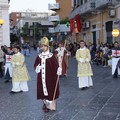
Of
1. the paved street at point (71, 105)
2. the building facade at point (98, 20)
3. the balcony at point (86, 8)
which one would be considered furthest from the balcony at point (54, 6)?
the paved street at point (71, 105)

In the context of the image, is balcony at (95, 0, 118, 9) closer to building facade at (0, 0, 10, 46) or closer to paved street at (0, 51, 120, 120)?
building facade at (0, 0, 10, 46)

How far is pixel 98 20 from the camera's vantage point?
3058cm

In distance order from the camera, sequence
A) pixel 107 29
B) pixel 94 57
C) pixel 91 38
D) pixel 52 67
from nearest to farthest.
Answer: pixel 52 67 < pixel 94 57 < pixel 107 29 < pixel 91 38

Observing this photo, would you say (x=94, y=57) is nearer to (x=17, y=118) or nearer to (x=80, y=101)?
(x=80, y=101)

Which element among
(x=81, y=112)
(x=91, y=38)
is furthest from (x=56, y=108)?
(x=91, y=38)

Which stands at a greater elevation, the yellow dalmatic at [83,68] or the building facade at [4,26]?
the building facade at [4,26]

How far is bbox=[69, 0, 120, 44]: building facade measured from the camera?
2619cm

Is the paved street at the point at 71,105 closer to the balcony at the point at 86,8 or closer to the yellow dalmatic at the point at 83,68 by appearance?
the yellow dalmatic at the point at 83,68

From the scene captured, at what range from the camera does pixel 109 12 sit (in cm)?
2666

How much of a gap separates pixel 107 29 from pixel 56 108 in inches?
807

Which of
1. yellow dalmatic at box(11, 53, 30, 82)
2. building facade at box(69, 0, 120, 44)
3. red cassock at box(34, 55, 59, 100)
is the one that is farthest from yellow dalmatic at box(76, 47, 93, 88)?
building facade at box(69, 0, 120, 44)

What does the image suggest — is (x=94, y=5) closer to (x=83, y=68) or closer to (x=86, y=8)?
(x=86, y=8)

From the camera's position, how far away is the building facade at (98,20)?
85.9 ft

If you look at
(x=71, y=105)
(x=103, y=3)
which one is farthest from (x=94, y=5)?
(x=71, y=105)
